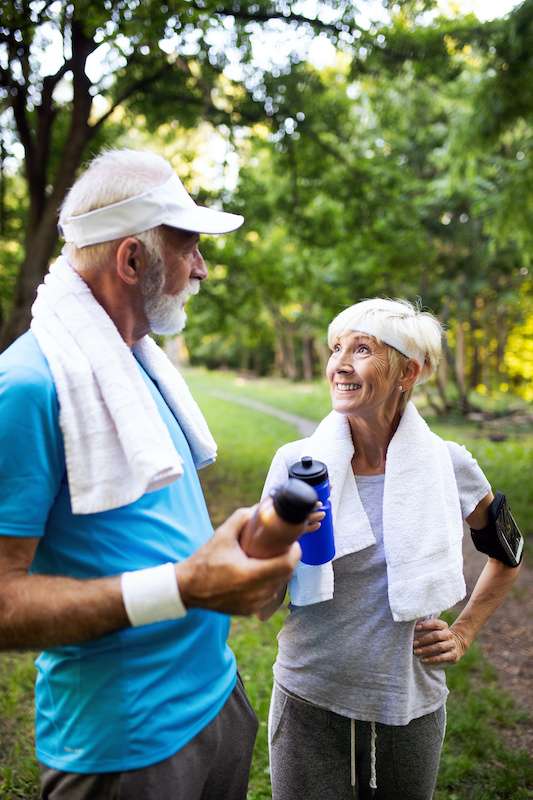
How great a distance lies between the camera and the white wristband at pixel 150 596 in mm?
1275

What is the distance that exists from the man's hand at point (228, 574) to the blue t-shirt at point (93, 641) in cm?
22

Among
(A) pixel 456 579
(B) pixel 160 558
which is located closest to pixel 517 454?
(A) pixel 456 579

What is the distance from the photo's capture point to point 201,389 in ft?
101

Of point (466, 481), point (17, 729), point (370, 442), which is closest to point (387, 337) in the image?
point (370, 442)

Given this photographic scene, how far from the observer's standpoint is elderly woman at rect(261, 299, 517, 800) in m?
1.88

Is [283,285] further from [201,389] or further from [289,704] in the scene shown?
[201,389]

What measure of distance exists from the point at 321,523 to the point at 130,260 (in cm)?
82

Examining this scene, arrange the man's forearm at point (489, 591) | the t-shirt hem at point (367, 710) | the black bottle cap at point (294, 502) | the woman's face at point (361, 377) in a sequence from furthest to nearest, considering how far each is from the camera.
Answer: the man's forearm at point (489, 591), the woman's face at point (361, 377), the t-shirt hem at point (367, 710), the black bottle cap at point (294, 502)

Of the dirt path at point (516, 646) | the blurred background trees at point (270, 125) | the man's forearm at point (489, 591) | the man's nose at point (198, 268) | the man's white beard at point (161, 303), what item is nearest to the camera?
the man's white beard at point (161, 303)

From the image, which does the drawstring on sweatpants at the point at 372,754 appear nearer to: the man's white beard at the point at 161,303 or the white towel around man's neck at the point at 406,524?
the white towel around man's neck at the point at 406,524

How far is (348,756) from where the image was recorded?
196cm

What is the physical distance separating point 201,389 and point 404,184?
73.1 feet

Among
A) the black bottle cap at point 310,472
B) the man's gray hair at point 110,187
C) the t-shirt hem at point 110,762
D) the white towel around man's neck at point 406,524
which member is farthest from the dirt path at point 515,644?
the man's gray hair at point 110,187

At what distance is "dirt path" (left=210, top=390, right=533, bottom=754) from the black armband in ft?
7.34
